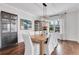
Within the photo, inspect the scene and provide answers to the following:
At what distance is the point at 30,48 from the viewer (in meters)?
2.59

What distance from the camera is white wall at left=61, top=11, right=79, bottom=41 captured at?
5.87 meters

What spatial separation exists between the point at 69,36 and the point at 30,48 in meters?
4.37

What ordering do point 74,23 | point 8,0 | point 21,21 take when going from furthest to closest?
point 74,23, point 21,21, point 8,0

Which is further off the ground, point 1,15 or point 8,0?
point 1,15

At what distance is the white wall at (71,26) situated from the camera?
5.87 meters

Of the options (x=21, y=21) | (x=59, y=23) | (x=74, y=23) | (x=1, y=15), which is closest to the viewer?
(x=1, y=15)

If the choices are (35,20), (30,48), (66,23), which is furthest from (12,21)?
(66,23)

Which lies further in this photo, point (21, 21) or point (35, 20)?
point (35, 20)

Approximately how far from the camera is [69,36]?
6.33 meters

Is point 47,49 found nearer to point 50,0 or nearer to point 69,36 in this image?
point 50,0

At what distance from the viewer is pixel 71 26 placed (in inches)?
243

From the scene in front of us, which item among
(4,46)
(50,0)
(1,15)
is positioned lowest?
(4,46)

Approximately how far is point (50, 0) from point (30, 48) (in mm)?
2009

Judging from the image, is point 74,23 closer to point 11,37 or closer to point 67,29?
point 67,29
